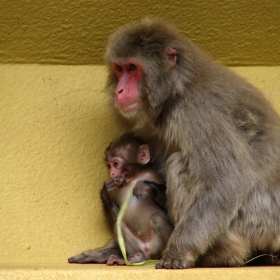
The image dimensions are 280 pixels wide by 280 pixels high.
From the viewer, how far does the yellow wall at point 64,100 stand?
5660 millimetres

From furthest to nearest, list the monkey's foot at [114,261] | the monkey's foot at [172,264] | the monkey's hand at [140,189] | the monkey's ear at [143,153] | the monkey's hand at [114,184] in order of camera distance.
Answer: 1. the monkey's ear at [143,153]
2. the monkey's hand at [114,184]
3. the monkey's hand at [140,189]
4. the monkey's foot at [114,261]
5. the monkey's foot at [172,264]

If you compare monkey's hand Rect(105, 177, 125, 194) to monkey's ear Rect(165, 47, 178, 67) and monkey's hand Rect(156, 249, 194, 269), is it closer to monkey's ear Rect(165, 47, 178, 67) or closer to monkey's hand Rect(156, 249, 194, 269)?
monkey's hand Rect(156, 249, 194, 269)

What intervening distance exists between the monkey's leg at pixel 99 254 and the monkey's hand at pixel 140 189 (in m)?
0.49

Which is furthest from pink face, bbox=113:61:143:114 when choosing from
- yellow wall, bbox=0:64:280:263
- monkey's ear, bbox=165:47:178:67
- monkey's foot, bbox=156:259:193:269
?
monkey's foot, bbox=156:259:193:269

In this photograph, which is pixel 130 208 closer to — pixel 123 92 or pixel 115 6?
pixel 123 92

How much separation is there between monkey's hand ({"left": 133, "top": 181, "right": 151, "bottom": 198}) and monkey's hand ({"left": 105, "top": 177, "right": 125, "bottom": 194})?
0.26m

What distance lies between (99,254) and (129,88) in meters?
1.29

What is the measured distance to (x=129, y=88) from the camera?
211 inches

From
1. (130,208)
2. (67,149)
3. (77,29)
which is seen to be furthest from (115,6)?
(130,208)

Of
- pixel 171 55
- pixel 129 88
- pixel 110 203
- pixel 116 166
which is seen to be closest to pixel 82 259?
pixel 110 203

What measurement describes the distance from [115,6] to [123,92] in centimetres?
78

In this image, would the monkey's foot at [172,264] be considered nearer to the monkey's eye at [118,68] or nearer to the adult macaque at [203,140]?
the adult macaque at [203,140]

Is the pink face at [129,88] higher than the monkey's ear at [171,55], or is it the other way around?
the monkey's ear at [171,55]

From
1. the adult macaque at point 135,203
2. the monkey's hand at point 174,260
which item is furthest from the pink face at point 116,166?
the monkey's hand at point 174,260
